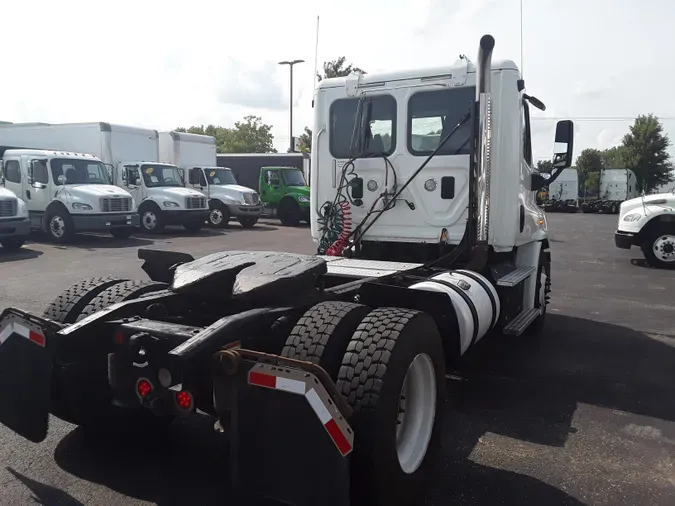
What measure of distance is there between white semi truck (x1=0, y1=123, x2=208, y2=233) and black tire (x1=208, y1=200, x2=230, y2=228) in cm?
177

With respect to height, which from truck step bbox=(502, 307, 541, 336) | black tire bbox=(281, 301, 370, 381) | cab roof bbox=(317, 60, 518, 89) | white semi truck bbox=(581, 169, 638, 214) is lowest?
truck step bbox=(502, 307, 541, 336)

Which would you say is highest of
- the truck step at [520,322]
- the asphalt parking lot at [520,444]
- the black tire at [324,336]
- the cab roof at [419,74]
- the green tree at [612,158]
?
the green tree at [612,158]

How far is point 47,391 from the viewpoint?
3.27 meters

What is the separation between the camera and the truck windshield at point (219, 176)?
22.2m

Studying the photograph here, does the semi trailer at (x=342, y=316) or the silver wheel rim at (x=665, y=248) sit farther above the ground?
the semi trailer at (x=342, y=316)

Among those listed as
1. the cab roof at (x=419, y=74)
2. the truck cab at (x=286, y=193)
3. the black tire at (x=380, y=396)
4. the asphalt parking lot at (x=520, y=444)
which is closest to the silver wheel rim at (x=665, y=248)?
the asphalt parking lot at (x=520, y=444)

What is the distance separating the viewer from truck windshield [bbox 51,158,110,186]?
16.8m

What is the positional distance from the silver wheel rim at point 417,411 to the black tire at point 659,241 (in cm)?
1141

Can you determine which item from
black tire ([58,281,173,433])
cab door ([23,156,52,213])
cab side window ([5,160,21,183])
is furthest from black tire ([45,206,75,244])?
black tire ([58,281,173,433])

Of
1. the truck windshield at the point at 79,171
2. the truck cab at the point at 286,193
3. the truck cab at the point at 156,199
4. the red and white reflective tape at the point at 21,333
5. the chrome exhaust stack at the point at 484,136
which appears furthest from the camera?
the truck cab at the point at 286,193

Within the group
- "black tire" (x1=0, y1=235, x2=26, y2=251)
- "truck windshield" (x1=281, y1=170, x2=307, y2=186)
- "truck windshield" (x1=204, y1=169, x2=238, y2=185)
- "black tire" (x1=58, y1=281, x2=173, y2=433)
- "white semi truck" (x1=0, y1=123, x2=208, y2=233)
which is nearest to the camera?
"black tire" (x1=58, y1=281, x2=173, y2=433)

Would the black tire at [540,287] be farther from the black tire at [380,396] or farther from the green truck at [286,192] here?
the green truck at [286,192]

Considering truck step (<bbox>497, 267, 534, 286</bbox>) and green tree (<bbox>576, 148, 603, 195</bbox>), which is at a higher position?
green tree (<bbox>576, 148, 603, 195</bbox>)

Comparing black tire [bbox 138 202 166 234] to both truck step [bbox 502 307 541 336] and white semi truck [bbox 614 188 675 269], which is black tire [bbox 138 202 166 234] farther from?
truck step [bbox 502 307 541 336]
